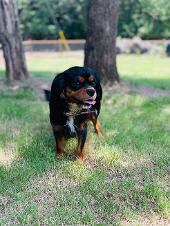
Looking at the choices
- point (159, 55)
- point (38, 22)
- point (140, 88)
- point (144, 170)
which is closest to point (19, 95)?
point (140, 88)

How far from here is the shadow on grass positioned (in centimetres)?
425

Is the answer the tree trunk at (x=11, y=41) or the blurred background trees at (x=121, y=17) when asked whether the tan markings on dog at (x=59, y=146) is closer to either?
the tree trunk at (x=11, y=41)

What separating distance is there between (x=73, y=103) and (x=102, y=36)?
4.80 m

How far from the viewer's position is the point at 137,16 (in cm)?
4450

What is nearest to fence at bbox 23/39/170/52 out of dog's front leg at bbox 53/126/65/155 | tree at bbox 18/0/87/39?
tree at bbox 18/0/87/39

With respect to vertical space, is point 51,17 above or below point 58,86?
below

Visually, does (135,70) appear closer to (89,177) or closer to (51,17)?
(89,177)

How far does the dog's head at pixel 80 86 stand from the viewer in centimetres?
504

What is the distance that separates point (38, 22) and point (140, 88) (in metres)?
34.9

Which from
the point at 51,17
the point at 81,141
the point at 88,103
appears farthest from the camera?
the point at 51,17

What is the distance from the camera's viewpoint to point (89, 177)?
4906 millimetres

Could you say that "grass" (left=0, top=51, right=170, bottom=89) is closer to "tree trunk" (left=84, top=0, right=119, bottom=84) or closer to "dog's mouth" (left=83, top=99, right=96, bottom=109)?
"tree trunk" (left=84, top=0, right=119, bottom=84)

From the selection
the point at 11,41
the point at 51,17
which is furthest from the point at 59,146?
the point at 51,17

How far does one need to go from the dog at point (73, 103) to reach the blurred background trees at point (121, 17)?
128 feet
